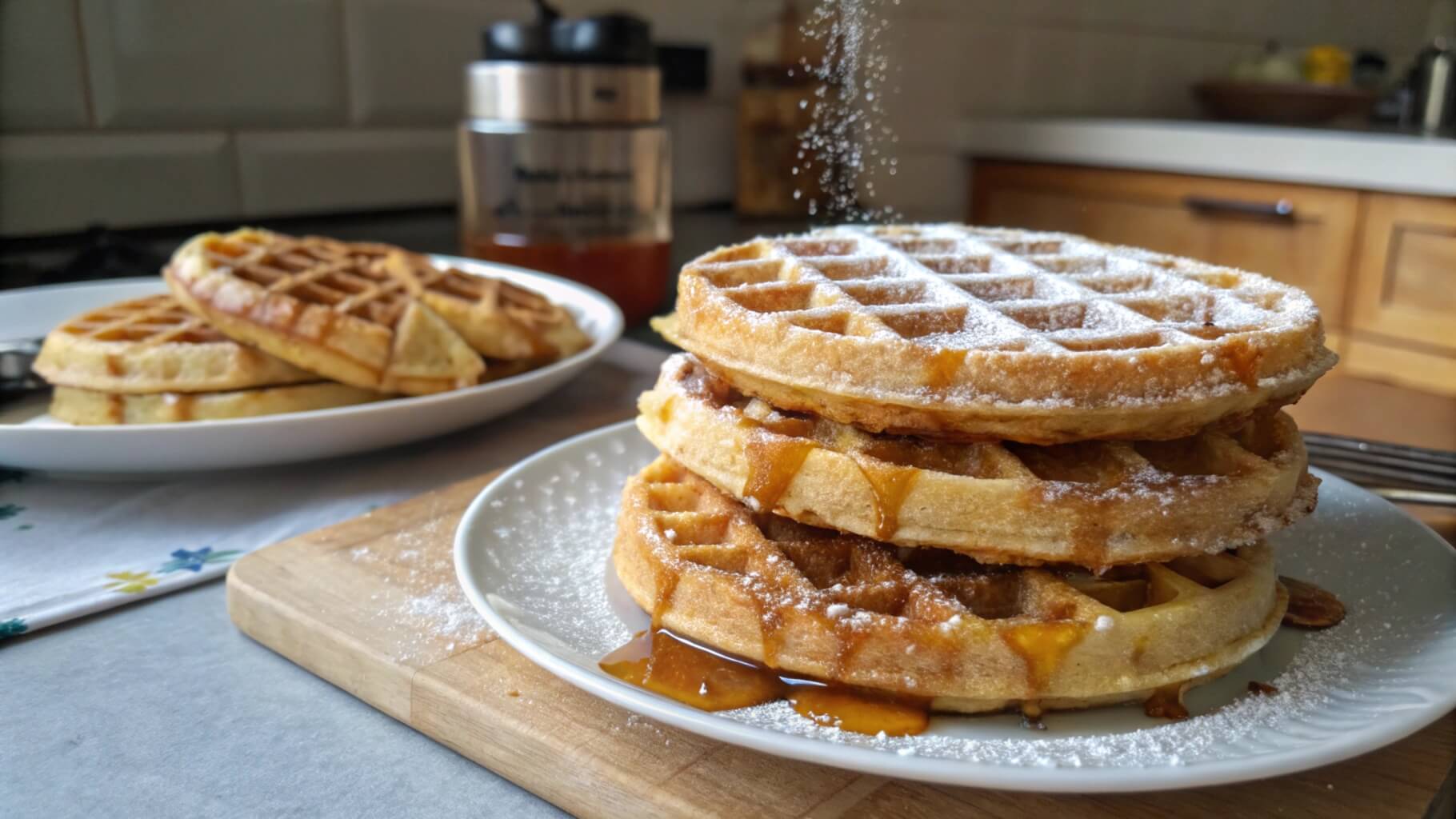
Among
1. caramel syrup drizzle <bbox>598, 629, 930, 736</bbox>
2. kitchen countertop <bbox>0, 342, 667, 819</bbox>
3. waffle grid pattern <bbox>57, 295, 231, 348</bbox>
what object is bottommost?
kitchen countertop <bbox>0, 342, 667, 819</bbox>

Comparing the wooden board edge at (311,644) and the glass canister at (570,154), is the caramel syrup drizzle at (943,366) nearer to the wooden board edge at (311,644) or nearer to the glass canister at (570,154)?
the wooden board edge at (311,644)

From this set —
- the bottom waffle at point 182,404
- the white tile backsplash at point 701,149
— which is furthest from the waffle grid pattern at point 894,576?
the white tile backsplash at point 701,149

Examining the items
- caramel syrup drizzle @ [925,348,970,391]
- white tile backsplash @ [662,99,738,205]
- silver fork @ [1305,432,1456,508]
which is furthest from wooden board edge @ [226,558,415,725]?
white tile backsplash @ [662,99,738,205]

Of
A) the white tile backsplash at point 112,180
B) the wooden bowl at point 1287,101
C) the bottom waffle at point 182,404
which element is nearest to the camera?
the bottom waffle at point 182,404

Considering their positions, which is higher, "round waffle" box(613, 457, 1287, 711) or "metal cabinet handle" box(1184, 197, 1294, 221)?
"metal cabinet handle" box(1184, 197, 1294, 221)

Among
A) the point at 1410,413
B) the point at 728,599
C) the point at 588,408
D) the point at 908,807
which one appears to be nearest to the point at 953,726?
the point at 908,807

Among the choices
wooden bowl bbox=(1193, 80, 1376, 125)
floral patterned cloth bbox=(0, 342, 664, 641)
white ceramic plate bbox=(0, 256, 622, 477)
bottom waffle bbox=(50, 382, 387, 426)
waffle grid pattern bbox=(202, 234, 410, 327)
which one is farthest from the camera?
wooden bowl bbox=(1193, 80, 1376, 125)

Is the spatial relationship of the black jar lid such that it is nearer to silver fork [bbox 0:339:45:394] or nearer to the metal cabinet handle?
silver fork [bbox 0:339:45:394]

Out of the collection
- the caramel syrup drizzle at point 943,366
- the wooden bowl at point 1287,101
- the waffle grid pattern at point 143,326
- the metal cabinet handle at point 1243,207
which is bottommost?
the waffle grid pattern at point 143,326
